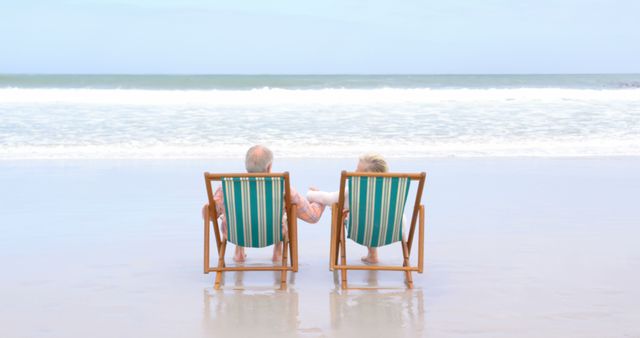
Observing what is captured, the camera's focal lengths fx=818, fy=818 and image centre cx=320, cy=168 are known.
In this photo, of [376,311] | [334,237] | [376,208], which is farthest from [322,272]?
[376,311]

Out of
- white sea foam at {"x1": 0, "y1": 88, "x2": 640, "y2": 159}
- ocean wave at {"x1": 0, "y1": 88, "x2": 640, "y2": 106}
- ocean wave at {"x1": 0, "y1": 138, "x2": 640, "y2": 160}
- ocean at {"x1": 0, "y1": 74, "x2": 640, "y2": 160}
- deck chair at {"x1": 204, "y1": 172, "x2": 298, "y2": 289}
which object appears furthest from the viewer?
ocean wave at {"x1": 0, "y1": 88, "x2": 640, "y2": 106}

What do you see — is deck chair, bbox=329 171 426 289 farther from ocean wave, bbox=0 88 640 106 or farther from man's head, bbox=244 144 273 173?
ocean wave, bbox=0 88 640 106

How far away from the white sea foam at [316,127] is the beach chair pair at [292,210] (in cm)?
747

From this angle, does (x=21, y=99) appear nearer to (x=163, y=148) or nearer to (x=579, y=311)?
(x=163, y=148)

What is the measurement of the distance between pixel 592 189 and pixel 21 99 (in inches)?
928

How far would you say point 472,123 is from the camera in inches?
719

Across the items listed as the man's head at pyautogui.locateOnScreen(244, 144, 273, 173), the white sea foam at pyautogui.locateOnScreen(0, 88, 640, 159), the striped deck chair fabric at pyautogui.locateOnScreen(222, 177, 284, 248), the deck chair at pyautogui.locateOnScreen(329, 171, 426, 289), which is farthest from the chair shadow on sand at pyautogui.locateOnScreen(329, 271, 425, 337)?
the white sea foam at pyautogui.locateOnScreen(0, 88, 640, 159)

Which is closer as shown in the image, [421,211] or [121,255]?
[421,211]

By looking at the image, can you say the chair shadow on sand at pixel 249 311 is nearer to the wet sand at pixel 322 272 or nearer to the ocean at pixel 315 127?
the wet sand at pixel 322 272

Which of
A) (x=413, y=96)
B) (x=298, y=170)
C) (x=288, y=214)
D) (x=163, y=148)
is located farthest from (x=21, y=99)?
(x=288, y=214)

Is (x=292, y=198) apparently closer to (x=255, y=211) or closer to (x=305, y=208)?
(x=305, y=208)

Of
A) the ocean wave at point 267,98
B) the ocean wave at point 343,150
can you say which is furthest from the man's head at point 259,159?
the ocean wave at point 267,98

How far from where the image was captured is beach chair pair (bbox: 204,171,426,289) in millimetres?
4598

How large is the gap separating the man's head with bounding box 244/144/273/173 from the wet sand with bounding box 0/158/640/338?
695 millimetres
